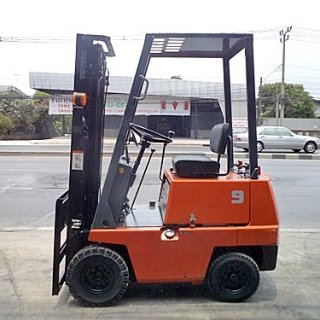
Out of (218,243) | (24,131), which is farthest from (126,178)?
(24,131)

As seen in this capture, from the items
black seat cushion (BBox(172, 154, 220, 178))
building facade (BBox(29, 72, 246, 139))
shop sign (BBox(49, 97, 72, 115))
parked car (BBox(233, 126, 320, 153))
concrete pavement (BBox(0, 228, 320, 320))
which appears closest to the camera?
concrete pavement (BBox(0, 228, 320, 320))

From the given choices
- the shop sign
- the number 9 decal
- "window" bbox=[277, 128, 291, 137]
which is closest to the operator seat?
the number 9 decal

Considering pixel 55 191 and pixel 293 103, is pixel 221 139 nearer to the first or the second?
pixel 55 191

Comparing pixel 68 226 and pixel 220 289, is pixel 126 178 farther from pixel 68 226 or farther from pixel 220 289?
pixel 220 289

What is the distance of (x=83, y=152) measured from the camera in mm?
3902

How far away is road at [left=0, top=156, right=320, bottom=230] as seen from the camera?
7430 millimetres

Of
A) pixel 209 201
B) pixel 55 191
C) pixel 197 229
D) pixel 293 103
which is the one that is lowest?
pixel 55 191

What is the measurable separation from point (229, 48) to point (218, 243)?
1.94m

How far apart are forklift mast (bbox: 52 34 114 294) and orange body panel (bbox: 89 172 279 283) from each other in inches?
9.4

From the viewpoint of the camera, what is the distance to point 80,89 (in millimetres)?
3855

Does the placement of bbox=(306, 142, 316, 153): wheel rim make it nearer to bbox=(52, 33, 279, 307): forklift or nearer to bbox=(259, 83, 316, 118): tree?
bbox=(52, 33, 279, 307): forklift

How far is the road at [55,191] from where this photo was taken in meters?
7.43

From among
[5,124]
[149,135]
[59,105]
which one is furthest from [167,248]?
[5,124]

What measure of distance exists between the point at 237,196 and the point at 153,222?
820 millimetres
